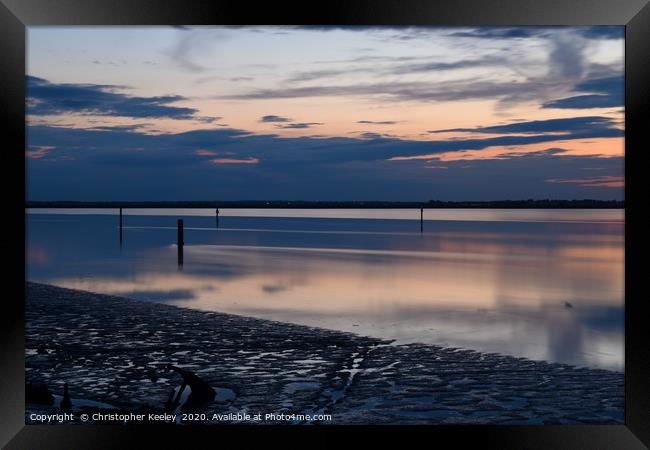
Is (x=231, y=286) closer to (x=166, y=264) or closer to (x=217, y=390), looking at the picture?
(x=166, y=264)

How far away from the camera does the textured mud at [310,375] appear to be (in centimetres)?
607

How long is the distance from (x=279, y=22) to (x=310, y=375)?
417 cm

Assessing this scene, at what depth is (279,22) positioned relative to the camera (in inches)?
169

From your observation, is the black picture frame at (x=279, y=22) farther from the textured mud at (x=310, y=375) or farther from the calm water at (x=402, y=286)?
the calm water at (x=402, y=286)

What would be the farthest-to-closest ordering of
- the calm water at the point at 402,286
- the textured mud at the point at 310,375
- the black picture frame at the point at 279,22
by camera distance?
the calm water at the point at 402,286 → the textured mud at the point at 310,375 → the black picture frame at the point at 279,22

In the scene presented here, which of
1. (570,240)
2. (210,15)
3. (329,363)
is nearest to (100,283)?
(329,363)

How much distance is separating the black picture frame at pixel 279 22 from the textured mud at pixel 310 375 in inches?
67.7

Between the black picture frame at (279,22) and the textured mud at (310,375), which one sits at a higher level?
the black picture frame at (279,22)

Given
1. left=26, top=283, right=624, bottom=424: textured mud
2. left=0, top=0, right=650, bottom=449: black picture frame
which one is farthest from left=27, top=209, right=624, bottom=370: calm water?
left=0, top=0, right=650, bottom=449: black picture frame

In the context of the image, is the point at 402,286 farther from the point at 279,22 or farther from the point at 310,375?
the point at 279,22

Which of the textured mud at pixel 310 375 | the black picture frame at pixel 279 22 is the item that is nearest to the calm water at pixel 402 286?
the textured mud at pixel 310 375

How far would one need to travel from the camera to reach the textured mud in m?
6.07

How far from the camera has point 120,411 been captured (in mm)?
5926

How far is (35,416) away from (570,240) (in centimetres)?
3566
